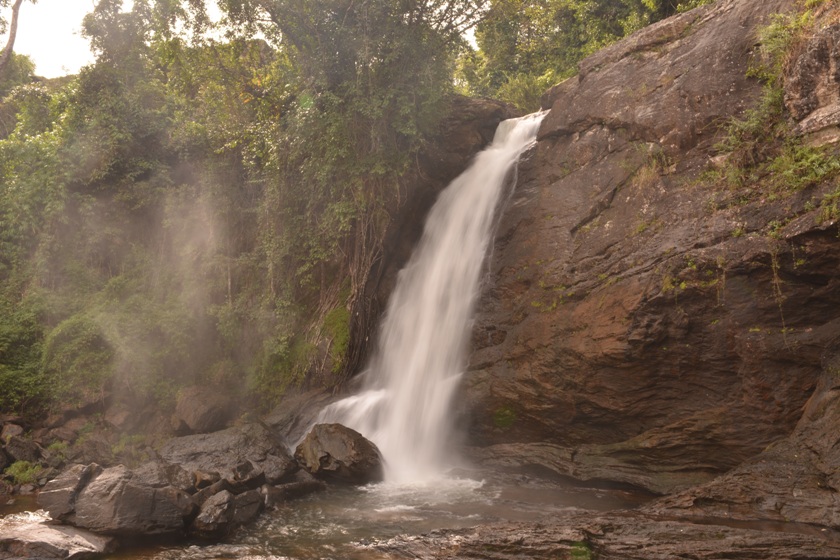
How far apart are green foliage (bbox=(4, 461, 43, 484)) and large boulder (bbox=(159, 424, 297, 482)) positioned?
6.43 ft

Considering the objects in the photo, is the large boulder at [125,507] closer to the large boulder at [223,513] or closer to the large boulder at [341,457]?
the large boulder at [223,513]

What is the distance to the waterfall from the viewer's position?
10.4 metres

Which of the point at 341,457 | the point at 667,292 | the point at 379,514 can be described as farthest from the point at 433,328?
the point at 667,292

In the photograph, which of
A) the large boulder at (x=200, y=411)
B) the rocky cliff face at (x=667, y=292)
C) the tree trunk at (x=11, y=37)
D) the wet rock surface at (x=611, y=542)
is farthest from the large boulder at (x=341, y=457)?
the tree trunk at (x=11, y=37)

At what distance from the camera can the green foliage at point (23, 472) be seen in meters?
9.88

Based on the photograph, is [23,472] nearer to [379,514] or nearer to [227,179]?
→ [379,514]

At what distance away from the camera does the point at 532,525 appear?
6.50 m

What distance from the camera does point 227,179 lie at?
1650 cm

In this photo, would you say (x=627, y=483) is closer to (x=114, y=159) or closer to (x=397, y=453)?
(x=397, y=453)

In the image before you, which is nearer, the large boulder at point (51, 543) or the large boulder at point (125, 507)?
the large boulder at point (51, 543)

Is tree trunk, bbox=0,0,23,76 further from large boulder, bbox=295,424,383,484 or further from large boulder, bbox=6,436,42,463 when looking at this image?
large boulder, bbox=295,424,383,484

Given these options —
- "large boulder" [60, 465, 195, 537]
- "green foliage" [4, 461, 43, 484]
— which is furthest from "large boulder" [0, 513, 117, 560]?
"green foliage" [4, 461, 43, 484]

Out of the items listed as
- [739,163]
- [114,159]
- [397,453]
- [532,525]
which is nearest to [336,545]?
[532,525]

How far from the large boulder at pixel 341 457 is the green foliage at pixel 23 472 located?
4.42 m
